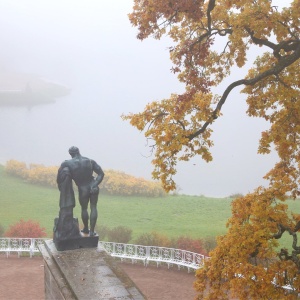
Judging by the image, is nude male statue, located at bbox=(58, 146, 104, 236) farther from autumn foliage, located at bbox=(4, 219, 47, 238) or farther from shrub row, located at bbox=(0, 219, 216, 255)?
autumn foliage, located at bbox=(4, 219, 47, 238)

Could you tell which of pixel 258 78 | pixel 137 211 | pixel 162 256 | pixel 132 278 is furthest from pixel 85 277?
pixel 137 211

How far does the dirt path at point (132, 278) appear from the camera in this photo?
13.5m

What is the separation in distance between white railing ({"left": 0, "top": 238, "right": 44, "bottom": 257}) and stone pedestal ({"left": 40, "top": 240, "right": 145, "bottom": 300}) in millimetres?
8430

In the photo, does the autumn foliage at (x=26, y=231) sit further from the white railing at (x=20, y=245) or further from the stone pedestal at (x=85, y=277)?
the stone pedestal at (x=85, y=277)

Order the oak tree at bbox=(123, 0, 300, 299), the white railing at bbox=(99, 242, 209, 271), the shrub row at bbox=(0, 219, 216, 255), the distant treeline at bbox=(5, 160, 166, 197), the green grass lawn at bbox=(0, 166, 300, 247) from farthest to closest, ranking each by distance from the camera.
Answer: the distant treeline at bbox=(5, 160, 166, 197) < the green grass lawn at bbox=(0, 166, 300, 247) < the shrub row at bbox=(0, 219, 216, 255) < the white railing at bbox=(99, 242, 209, 271) < the oak tree at bbox=(123, 0, 300, 299)

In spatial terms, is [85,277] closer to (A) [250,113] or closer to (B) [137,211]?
(A) [250,113]

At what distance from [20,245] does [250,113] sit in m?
12.4

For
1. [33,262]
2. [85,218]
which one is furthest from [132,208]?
[85,218]

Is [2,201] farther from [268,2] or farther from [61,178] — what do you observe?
[268,2]

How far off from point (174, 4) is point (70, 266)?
547cm

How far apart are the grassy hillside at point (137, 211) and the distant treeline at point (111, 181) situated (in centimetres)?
78

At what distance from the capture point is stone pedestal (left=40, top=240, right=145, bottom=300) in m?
7.18

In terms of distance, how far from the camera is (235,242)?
23.0ft

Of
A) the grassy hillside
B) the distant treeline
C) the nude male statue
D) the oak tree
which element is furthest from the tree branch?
the distant treeline
